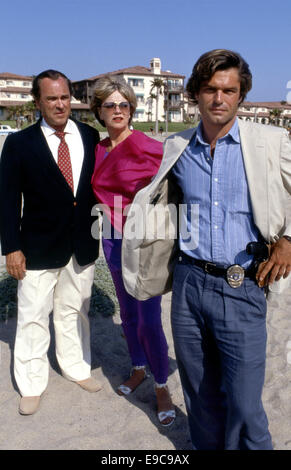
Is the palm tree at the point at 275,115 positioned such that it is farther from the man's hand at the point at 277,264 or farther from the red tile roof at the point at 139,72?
the man's hand at the point at 277,264

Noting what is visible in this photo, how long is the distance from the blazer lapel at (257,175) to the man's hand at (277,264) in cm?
13

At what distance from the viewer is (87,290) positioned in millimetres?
3275

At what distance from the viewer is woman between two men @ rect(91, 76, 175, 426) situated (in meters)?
2.70

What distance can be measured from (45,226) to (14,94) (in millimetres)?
75539

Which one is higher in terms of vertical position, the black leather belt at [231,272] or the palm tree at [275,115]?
the palm tree at [275,115]

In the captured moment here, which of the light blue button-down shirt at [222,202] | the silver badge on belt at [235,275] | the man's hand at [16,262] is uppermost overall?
the light blue button-down shirt at [222,202]

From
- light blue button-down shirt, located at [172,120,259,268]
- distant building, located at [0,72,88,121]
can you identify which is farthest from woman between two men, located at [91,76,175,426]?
distant building, located at [0,72,88,121]

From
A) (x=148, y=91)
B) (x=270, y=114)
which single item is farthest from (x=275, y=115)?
(x=148, y=91)

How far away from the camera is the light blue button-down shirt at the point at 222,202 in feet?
6.51

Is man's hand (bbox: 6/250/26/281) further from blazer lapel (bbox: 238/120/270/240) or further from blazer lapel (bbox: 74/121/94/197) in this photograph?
Result: blazer lapel (bbox: 238/120/270/240)

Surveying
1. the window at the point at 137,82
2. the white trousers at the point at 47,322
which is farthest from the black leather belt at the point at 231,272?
the window at the point at 137,82

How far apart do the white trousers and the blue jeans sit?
1.16 m

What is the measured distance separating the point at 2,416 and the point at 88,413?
624mm
